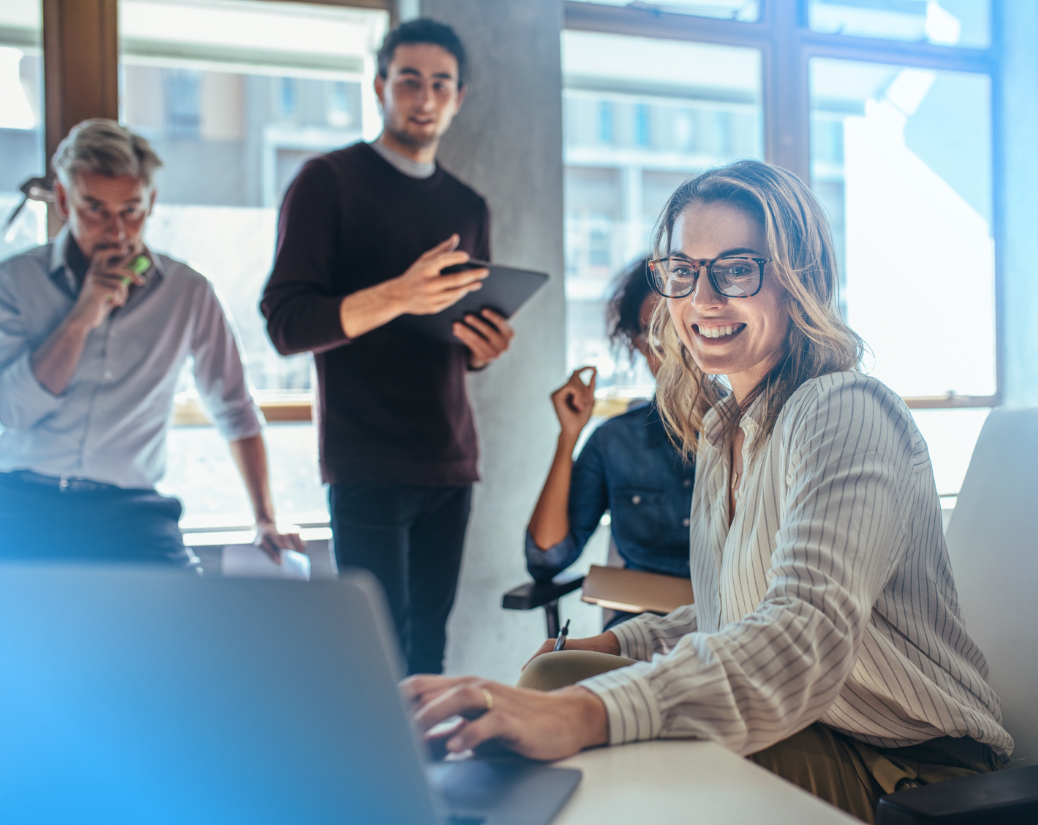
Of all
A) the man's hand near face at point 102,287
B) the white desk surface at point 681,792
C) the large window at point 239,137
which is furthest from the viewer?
the large window at point 239,137

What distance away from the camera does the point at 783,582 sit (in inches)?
30.4

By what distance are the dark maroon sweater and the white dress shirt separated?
1.45ft

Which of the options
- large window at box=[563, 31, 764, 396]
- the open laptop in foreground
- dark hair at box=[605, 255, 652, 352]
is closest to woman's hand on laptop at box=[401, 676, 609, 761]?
the open laptop in foreground

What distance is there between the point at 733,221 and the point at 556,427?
1.64 meters

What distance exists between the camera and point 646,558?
1.94m

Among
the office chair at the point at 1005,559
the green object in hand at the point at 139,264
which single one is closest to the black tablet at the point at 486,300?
the green object in hand at the point at 139,264

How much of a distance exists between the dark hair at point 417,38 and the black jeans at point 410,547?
3.69ft

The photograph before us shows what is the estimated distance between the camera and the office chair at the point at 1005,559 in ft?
3.46

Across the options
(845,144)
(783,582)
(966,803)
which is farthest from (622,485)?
(845,144)

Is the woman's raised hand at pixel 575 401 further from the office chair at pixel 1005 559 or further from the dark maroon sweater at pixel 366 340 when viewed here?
the office chair at pixel 1005 559

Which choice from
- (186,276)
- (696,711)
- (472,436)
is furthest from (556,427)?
(696,711)

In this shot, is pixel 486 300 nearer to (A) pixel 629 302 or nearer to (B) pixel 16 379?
(A) pixel 629 302

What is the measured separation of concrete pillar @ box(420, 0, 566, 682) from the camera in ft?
8.66

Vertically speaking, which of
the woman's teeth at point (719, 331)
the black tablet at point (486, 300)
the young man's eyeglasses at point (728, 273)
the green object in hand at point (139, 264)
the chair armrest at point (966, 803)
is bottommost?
the chair armrest at point (966, 803)
